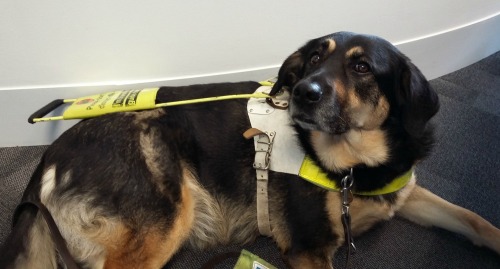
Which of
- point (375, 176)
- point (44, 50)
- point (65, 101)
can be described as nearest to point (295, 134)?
point (375, 176)

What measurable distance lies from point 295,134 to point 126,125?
864 millimetres

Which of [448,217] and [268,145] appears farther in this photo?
[448,217]

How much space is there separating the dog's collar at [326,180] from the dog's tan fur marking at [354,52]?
517 mm

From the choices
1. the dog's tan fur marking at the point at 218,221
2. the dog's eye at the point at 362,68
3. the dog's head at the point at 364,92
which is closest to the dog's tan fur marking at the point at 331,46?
the dog's head at the point at 364,92

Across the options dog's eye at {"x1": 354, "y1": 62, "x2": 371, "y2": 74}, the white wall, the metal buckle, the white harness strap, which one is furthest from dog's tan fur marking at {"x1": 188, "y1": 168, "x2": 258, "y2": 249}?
the white wall

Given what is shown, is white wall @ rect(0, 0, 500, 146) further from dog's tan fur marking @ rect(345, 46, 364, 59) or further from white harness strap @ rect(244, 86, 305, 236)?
dog's tan fur marking @ rect(345, 46, 364, 59)

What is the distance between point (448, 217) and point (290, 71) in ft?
4.00

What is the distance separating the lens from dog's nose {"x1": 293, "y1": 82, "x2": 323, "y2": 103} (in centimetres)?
146

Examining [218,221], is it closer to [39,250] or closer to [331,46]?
[39,250]

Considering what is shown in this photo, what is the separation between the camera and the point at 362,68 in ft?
5.30

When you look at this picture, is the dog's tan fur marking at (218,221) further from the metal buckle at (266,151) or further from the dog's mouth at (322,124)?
the dog's mouth at (322,124)

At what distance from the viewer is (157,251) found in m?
1.73

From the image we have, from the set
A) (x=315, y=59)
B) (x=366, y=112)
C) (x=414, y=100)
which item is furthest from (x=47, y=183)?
(x=414, y=100)

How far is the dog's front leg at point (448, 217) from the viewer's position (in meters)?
1.93
